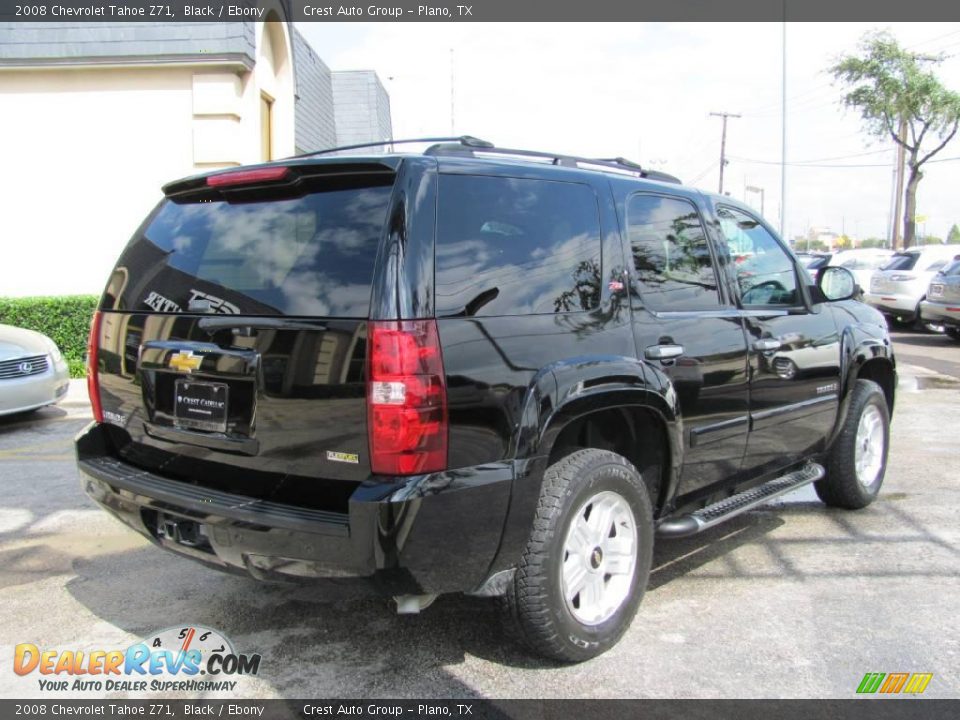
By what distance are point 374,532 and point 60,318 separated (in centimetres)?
967

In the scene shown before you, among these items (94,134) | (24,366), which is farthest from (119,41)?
(24,366)

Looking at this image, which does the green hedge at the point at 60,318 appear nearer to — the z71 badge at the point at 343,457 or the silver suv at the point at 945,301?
the z71 badge at the point at 343,457

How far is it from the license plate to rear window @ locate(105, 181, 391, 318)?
0.95ft

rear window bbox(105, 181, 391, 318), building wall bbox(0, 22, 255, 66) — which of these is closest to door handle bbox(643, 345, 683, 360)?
rear window bbox(105, 181, 391, 318)

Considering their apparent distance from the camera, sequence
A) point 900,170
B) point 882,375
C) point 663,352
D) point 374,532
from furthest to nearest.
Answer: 1. point 900,170
2. point 882,375
3. point 663,352
4. point 374,532

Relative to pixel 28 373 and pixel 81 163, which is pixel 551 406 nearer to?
pixel 28 373

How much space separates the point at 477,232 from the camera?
292cm

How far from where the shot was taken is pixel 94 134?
11812 mm

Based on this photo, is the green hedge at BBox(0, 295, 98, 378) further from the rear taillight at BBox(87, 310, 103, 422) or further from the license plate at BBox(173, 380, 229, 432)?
the license plate at BBox(173, 380, 229, 432)

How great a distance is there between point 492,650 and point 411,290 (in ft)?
5.31

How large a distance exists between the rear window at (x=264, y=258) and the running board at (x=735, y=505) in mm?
1881

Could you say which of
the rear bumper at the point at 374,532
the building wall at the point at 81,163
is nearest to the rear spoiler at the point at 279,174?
the rear bumper at the point at 374,532

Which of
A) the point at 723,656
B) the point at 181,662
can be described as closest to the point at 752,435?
the point at 723,656

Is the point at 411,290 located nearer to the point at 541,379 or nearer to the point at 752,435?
the point at 541,379
